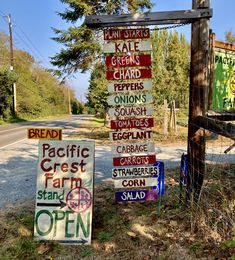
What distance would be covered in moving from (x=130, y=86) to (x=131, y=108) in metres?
0.30

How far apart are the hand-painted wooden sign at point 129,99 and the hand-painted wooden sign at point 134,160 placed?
0.75m

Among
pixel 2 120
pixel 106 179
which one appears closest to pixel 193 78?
pixel 106 179

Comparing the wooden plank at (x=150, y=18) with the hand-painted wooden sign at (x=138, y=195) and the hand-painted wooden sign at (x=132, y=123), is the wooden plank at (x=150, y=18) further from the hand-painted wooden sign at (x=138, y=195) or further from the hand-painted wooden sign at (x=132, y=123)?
the hand-painted wooden sign at (x=138, y=195)

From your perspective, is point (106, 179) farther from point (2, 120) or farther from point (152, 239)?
point (2, 120)

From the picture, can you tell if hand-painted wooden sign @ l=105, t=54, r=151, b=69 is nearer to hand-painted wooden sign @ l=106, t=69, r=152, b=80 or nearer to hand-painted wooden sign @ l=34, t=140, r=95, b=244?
hand-painted wooden sign @ l=106, t=69, r=152, b=80

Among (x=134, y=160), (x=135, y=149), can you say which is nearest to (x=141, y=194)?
(x=134, y=160)

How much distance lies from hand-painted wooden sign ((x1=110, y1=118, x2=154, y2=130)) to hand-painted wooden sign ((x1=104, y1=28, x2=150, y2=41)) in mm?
1111

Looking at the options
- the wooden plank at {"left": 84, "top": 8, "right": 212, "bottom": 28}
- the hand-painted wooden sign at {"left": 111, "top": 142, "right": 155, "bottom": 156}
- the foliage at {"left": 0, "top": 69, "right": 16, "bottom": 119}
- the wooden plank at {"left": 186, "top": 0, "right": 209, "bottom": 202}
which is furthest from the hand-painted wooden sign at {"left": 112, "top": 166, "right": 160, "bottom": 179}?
the foliage at {"left": 0, "top": 69, "right": 16, "bottom": 119}

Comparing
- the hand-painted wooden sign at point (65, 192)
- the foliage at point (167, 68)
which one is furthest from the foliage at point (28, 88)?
the hand-painted wooden sign at point (65, 192)

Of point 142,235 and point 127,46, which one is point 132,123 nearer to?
point 127,46

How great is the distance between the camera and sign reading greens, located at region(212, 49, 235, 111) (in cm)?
404

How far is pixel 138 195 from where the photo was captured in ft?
14.9

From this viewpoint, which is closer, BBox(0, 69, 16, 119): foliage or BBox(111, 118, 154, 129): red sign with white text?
BBox(111, 118, 154, 129): red sign with white text

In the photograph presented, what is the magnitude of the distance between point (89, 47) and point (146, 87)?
13033 mm
